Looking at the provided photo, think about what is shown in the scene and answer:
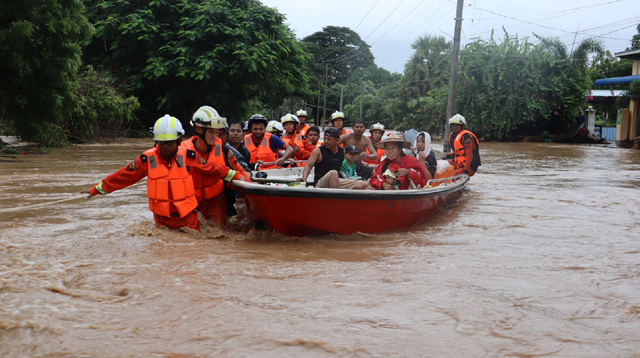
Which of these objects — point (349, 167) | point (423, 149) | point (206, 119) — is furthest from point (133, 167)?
point (423, 149)

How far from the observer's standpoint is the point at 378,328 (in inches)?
151

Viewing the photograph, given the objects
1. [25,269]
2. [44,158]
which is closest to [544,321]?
[25,269]

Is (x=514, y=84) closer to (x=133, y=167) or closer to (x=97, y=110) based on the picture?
(x=97, y=110)

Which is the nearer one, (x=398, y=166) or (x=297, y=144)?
(x=398, y=166)

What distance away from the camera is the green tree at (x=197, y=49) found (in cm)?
2300

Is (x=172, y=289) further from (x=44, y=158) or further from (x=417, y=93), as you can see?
(x=417, y=93)

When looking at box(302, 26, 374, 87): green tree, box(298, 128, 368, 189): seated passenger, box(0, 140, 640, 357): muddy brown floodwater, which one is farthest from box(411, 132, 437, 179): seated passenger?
box(302, 26, 374, 87): green tree

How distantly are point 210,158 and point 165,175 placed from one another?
0.70 m

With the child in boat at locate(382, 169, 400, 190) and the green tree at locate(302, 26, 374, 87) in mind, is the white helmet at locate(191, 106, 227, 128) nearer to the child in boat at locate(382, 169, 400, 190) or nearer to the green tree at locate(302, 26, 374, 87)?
the child in boat at locate(382, 169, 400, 190)

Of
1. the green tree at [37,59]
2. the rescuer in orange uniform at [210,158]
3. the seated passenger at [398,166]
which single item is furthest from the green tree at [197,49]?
the rescuer in orange uniform at [210,158]

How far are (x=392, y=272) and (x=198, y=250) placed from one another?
6.20 feet

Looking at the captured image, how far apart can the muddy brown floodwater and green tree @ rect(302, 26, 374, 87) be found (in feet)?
175

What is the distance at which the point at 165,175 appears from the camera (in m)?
5.55

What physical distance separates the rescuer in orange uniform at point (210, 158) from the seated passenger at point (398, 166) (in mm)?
1656
